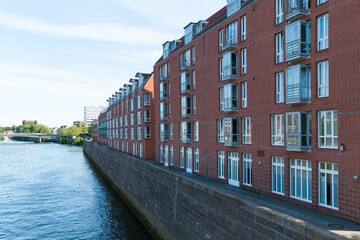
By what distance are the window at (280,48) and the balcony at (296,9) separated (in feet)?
3.82

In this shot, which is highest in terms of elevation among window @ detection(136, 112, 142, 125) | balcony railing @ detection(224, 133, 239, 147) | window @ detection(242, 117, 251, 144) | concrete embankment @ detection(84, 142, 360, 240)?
window @ detection(136, 112, 142, 125)

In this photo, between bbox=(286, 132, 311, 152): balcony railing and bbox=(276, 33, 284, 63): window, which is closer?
bbox=(286, 132, 311, 152): balcony railing

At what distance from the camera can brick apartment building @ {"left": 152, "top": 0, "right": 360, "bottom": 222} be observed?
1103 cm

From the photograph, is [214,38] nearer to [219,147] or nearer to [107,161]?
[219,147]

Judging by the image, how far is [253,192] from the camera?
52.1 ft

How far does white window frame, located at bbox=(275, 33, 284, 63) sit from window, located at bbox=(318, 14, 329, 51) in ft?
7.29

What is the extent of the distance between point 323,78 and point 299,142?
314cm

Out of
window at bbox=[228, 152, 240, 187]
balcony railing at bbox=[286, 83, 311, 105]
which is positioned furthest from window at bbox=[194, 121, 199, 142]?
balcony railing at bbox=[286, 83, 311, 105]

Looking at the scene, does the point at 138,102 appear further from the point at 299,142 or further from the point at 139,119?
the point at 299,142

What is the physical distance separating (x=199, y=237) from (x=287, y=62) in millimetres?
10300

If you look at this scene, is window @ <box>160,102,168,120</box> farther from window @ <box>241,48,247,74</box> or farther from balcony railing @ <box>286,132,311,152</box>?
balcony railing @ <box>286,132,311,152</box>

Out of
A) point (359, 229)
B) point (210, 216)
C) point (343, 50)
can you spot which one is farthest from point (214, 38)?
point (359, 229)

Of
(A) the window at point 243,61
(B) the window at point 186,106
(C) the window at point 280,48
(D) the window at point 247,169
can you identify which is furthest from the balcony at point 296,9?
(B) the window at point 186,106

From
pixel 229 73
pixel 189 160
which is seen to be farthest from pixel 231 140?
pixel 189 160
